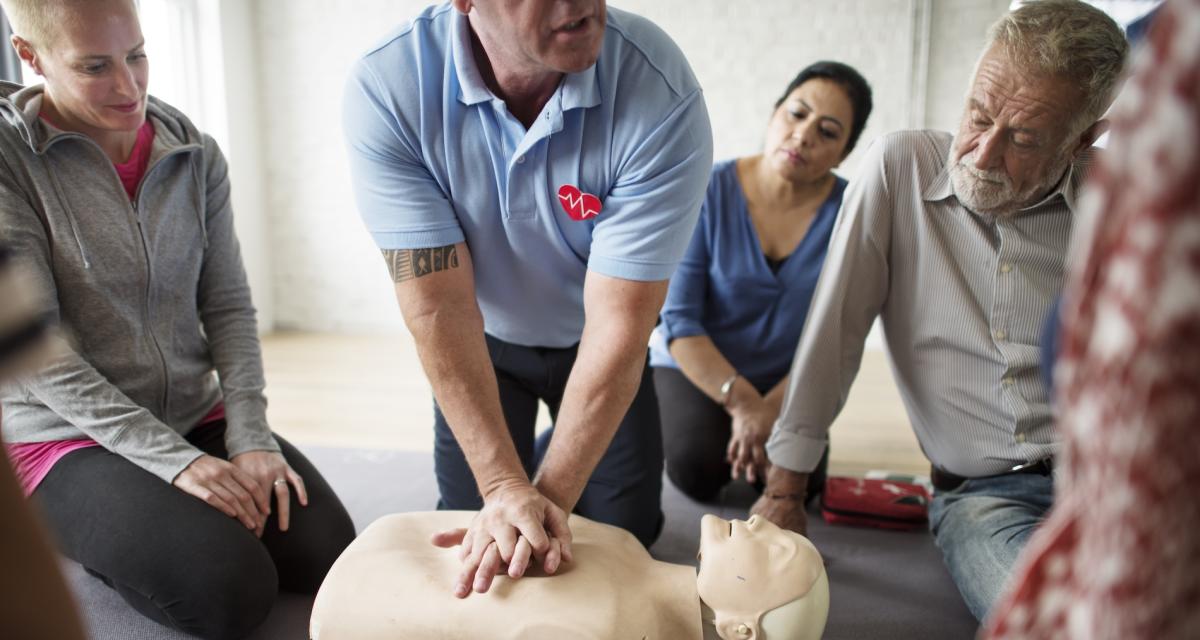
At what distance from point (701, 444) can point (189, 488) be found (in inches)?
46.4

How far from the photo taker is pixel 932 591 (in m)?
1.72

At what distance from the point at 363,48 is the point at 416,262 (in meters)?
3.30

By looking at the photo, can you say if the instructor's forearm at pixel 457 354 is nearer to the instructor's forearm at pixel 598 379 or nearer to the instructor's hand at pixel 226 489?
the instructor's forearm at pixel 598 379

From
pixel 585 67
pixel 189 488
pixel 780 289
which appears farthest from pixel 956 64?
pixel 189 488

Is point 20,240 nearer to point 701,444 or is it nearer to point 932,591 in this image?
point 701,444

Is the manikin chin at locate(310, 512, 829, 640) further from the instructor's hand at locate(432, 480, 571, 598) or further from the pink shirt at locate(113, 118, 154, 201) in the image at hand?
the pink shirt at locate(113, 118, 154, 201)

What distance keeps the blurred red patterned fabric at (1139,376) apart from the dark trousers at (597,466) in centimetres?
127

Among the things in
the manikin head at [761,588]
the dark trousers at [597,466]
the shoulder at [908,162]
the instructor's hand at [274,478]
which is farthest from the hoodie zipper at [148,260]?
the shoulder at [908,162]

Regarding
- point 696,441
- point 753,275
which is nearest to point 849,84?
point 753,275

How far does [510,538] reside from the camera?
118cm

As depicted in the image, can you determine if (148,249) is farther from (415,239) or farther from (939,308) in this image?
(939,308)

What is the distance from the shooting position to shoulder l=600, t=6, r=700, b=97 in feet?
4.40

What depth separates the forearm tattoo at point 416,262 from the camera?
138 cm

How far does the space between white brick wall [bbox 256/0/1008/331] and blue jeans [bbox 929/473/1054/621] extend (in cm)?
285
